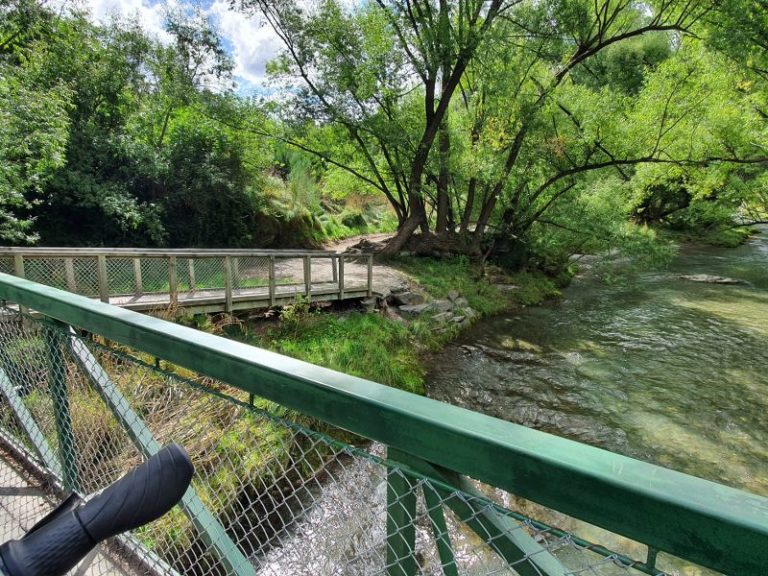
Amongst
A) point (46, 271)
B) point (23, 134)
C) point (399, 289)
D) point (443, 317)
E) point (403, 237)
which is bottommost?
point (443, 317)

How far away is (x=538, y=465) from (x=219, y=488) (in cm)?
287

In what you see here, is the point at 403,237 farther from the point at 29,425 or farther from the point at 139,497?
the point at 139,497

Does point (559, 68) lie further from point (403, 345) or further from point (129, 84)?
point (129, 84)

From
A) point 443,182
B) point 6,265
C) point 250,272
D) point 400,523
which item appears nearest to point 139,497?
point 400,523

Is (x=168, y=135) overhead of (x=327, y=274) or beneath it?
overhead

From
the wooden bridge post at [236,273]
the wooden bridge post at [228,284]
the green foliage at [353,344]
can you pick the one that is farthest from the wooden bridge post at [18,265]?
the green foliage at [353,344]

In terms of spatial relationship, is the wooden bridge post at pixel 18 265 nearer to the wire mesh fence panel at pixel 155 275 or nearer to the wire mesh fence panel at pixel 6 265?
the wire mesh fence panel at pixel 6 265

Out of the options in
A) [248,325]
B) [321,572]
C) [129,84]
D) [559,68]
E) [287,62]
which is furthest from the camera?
[559,68]

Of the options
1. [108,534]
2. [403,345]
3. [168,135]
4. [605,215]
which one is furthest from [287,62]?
[108,534]

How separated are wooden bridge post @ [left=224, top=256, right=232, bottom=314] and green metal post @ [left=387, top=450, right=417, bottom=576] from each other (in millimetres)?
6293

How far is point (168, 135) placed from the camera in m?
11.5

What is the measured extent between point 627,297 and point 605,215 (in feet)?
9.22

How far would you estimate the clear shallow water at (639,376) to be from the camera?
5414 millimetres

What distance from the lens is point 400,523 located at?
0.96 meters
